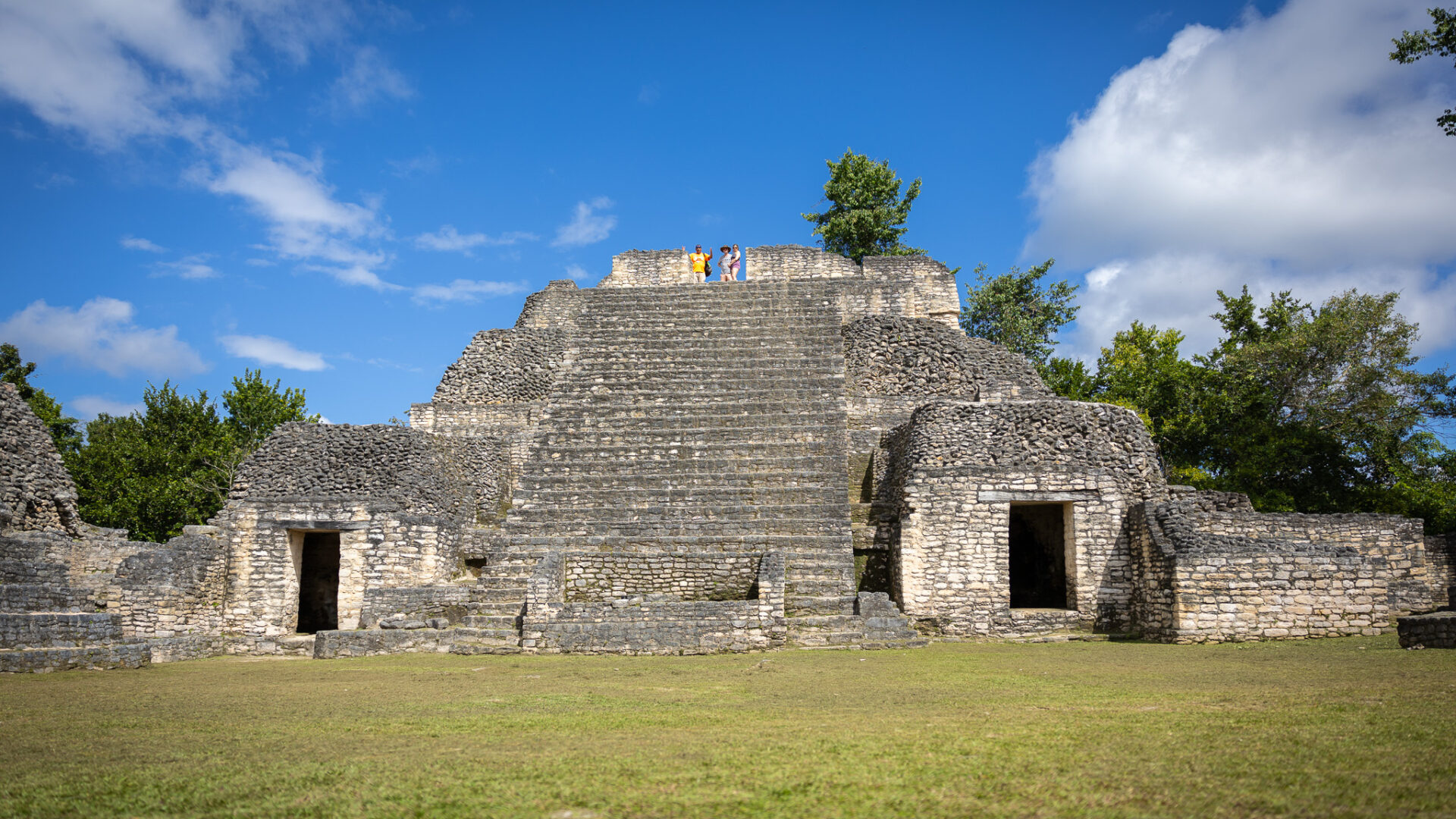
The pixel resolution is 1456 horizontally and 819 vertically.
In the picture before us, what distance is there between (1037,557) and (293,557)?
1185cm

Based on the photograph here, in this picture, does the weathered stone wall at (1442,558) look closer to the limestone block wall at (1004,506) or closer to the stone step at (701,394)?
A: the limestone block wall at (1004,506)

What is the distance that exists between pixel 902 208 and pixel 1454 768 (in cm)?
2928

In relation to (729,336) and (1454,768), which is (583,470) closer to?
(729,336)

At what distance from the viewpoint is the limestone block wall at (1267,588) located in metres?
10.4

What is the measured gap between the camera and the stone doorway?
15984 millimetres

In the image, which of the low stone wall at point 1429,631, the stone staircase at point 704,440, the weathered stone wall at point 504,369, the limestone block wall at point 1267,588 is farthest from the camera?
the weathered stone wall at point 504,369

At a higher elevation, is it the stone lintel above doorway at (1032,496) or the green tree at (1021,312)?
the green tree at (1021,312)

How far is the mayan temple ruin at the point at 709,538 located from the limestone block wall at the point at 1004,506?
3 centimetres

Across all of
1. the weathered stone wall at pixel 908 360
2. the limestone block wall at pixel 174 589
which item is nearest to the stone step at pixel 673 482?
the weathered stone wall at pixel 908 360

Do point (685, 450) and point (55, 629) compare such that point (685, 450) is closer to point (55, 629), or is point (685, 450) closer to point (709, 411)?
point (709, 411)

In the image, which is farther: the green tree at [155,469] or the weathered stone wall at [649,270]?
the green tree at [155,469]

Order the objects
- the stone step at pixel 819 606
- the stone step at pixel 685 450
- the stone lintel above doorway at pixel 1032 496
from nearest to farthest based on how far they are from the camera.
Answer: the stone step at pixel 819 606 < the stone lintel above doorway at pixel 1032 496 < the stone step at pixel 685 450

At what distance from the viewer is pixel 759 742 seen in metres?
4.87

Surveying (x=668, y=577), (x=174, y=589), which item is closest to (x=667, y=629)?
(x=668, y=577)
